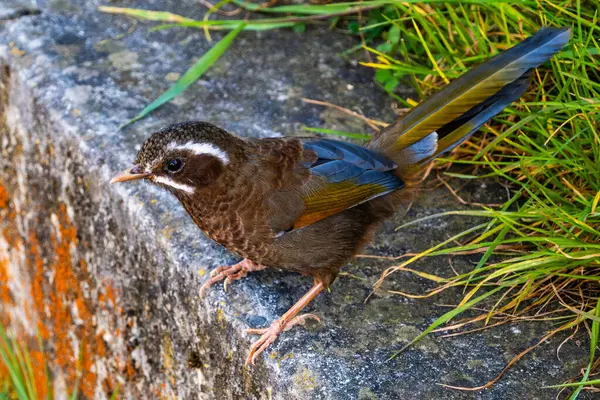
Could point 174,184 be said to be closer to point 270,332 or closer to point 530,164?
point 270,332

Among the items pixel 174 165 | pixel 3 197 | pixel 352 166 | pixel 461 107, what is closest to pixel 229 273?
pixel 174 165

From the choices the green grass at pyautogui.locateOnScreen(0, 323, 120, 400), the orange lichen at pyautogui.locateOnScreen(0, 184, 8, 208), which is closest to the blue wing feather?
the green grass at pyautogui.locateOnScreen(0, 323, 120, 400)

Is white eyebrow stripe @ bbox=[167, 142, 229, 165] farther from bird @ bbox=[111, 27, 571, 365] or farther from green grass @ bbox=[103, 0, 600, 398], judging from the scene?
green grass @ bbox=[103, 0, 600, 398]

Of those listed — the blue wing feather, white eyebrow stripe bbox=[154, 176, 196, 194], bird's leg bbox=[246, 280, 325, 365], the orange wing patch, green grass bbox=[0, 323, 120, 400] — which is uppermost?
white eyebrow stripe bbox=[154, 176, 196, 194]

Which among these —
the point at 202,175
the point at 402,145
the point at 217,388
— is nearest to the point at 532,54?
the point at 402,145

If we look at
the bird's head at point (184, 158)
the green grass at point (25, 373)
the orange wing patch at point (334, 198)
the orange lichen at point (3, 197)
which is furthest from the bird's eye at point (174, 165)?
the orange lichen at point (3, 197)

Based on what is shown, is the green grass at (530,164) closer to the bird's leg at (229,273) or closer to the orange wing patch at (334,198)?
the orange wing patch at (334,198)
